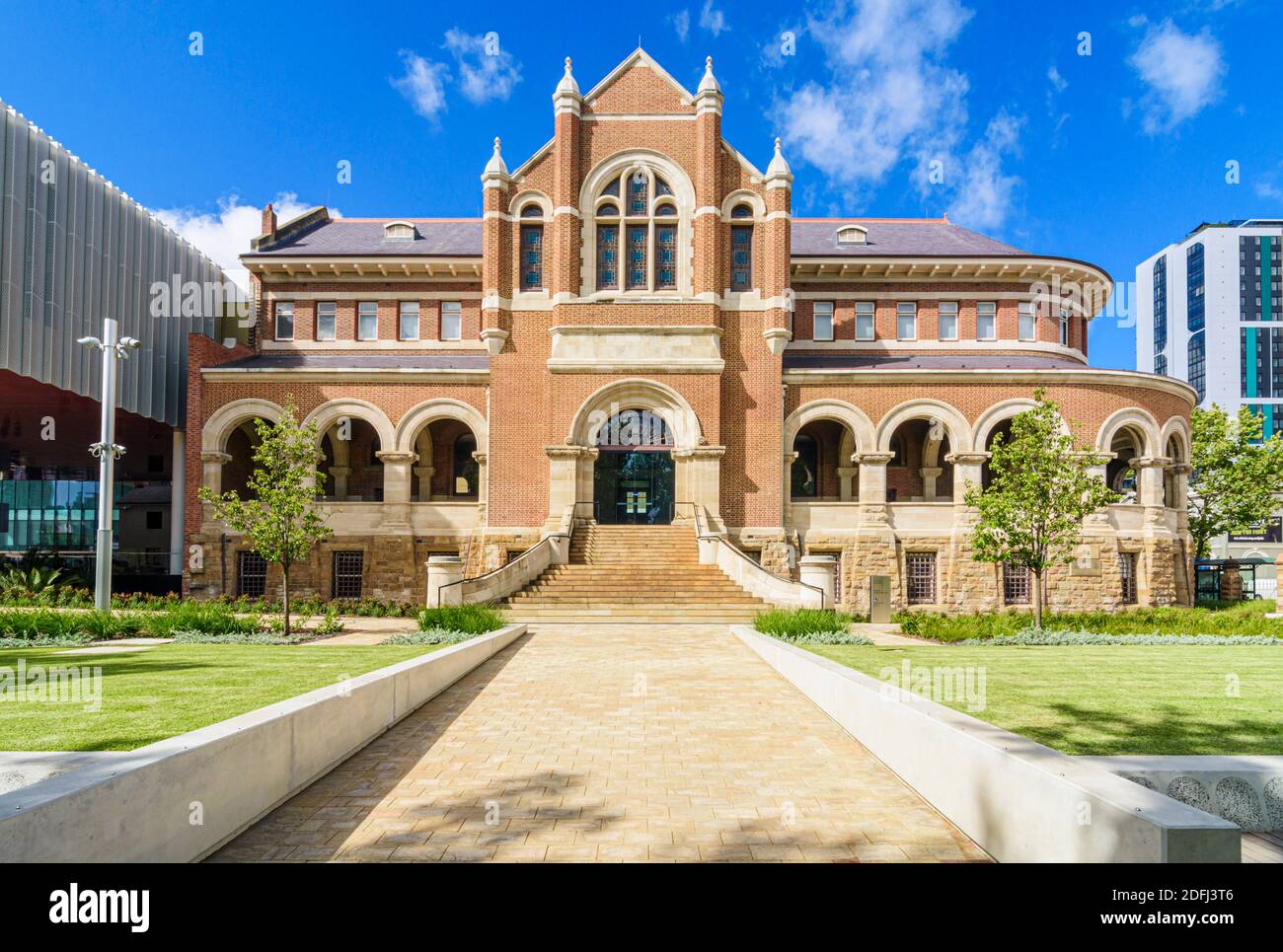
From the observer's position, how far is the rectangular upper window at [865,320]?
31.8 meters

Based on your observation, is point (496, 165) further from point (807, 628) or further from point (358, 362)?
point (807, 628)

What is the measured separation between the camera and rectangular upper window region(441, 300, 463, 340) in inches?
1250

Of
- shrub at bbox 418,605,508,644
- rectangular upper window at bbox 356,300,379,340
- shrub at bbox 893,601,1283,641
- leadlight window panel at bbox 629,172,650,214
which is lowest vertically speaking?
shrub at bbox 893,601,1283,641

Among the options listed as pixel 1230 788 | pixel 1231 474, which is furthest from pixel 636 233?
pixel 1231 474

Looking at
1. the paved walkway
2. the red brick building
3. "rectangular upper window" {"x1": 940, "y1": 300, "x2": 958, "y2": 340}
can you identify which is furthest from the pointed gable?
the paved walkway

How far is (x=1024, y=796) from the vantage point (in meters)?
4.16

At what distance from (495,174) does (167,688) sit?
23.5 m

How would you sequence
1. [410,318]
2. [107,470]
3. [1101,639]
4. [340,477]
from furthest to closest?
[410,318] < [340,477] < [107,470] < [1101,639]

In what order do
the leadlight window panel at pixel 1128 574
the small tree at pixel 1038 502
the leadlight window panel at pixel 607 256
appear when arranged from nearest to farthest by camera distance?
the small tree at pixel 1038 502, the leadlight window panel at pixel 1128 574, the leadlight window panel at pixel 607 256

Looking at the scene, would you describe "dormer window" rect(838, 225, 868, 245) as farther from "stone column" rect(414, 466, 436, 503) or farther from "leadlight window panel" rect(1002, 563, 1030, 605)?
"stone column" rect(414, 466, 436, 503)

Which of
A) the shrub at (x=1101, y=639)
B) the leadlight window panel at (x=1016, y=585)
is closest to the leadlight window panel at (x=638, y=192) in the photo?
the leadlight window panel at (x=1016, y=585)

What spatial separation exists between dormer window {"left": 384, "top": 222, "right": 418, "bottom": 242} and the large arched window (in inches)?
406

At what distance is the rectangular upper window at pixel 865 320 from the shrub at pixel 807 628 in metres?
19.2

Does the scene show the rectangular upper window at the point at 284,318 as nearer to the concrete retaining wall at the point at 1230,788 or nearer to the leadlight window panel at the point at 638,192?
the leadlight window panel at the point at 638,192
